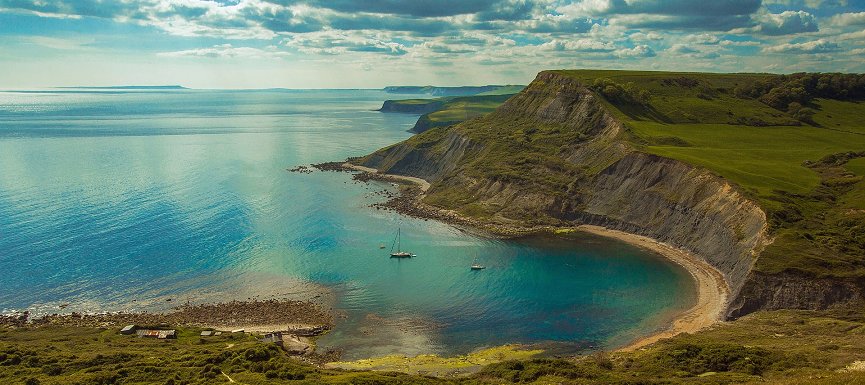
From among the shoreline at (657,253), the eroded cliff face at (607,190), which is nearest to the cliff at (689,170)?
the eroded cliff face at (607,190)

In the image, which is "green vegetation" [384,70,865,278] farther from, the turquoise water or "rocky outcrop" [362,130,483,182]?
the turquoise water

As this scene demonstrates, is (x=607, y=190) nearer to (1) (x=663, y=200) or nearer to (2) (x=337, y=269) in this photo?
(1) (x=663, y=200)

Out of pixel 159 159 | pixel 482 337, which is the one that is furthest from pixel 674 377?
pixel 159 159

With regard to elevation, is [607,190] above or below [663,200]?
above

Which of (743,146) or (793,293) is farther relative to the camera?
(743,146)

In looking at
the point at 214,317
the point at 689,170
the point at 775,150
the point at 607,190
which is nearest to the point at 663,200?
the point at 689,170

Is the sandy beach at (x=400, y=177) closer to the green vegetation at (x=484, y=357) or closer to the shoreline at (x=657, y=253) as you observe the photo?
the shoreline at (x=657, y=253)

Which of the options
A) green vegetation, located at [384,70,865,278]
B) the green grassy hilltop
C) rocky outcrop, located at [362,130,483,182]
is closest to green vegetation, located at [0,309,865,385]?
the green grassy hilltop
